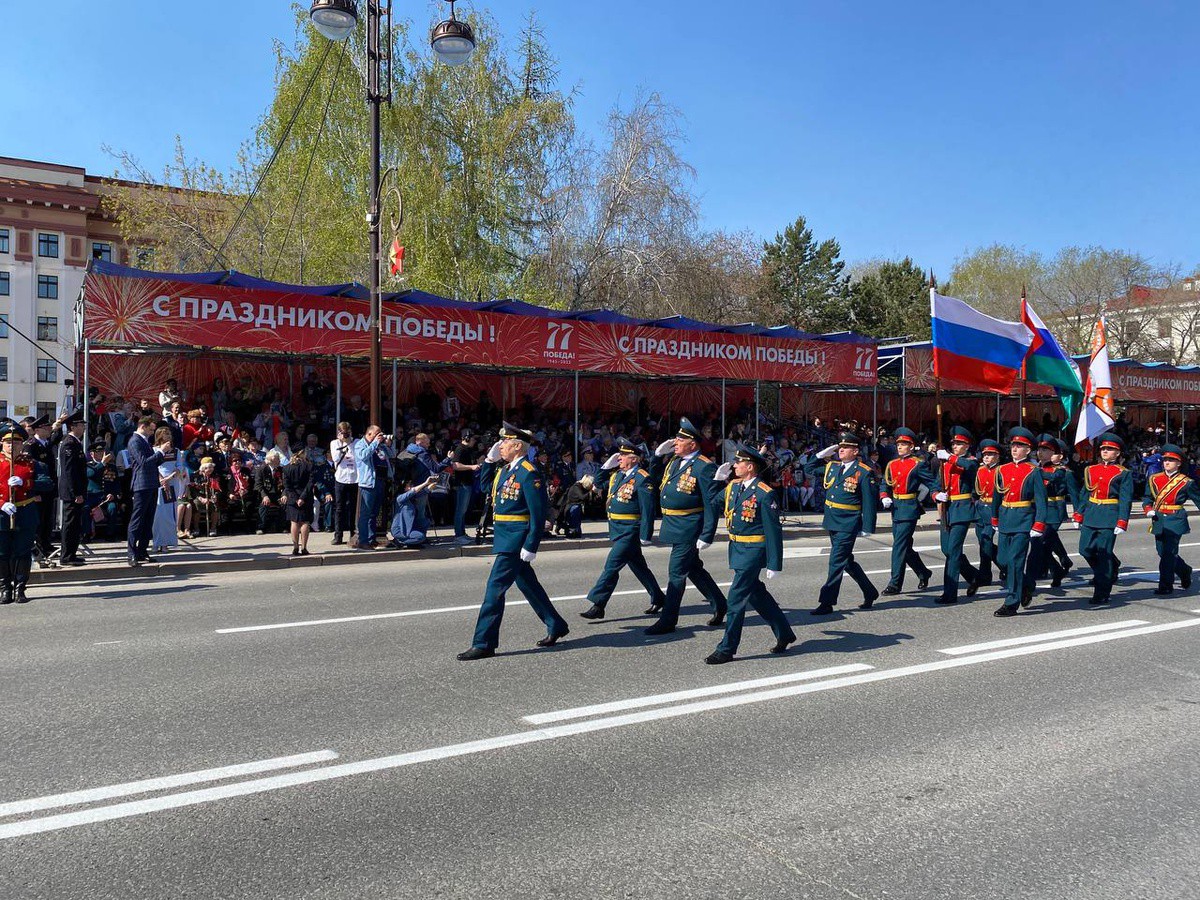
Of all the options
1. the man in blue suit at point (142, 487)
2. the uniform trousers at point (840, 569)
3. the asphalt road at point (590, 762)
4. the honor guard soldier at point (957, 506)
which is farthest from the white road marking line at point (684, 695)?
the man in blue suit at point (142, 487)

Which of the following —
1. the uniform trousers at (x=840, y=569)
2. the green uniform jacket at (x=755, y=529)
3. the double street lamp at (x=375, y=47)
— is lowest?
Answer: the uniform trousers at (x=840, y=569)

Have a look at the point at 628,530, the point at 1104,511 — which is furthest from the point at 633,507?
the point at 1104,511

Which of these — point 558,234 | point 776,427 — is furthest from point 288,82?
point 776,427

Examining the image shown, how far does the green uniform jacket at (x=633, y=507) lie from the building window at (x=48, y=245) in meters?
59.2

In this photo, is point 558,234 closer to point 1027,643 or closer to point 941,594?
point 941,594

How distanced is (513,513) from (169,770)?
3.23 meters

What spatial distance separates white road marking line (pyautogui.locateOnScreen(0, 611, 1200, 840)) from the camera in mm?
4086

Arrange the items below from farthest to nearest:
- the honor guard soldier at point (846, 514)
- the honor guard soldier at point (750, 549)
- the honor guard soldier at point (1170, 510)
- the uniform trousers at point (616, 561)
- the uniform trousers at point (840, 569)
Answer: the honor guard soldier at point (1170, 510) → the honor guard soldier at point (846, 514) → the uniform trousers at point (840, 569) → the uniform trousers at point (616, 561) → the honor guard soldier at point (750, 549)

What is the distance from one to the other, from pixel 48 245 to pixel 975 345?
57.8 metres

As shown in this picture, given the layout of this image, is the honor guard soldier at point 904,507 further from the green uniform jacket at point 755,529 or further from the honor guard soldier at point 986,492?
the green uniform jacket at point 755,529

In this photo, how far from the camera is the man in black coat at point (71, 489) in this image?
36.9ft

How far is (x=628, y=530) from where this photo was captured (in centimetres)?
883

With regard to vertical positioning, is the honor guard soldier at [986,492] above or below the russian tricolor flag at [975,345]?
below

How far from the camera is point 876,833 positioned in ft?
13.2
